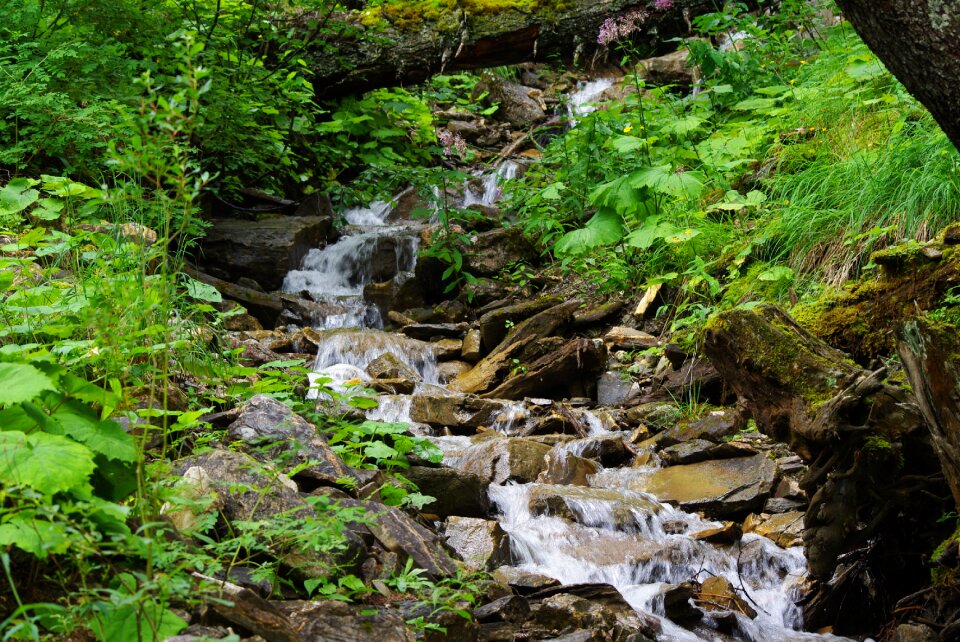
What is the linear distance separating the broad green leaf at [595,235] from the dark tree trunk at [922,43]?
355cm

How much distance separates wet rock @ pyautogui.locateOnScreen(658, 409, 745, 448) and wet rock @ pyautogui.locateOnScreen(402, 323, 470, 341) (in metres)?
3.45

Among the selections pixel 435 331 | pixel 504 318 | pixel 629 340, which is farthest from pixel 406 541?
pixel 435 331

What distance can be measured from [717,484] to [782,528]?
23.6 inches

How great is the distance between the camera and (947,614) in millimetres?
3008

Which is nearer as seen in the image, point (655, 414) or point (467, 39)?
point (655, 414)

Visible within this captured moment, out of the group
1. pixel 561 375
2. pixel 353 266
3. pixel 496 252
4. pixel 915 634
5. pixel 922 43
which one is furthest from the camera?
pixel 353 266

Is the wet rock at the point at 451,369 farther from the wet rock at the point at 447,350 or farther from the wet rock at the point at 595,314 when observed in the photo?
the wet rock at the point at 595,314

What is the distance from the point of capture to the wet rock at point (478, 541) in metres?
3.93

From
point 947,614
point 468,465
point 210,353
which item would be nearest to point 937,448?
point 947,614

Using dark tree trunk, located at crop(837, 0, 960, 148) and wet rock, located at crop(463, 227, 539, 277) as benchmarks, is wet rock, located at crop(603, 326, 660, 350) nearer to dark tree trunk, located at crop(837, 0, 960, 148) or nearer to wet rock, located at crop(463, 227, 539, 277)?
wet rock, located at crop(463, 227, 539, 277)

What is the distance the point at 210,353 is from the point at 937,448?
11.7 feet

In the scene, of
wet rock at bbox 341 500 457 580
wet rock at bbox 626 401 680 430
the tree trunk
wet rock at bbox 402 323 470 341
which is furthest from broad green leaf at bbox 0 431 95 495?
the tree trunk

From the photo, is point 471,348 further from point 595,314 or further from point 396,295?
point 396,295

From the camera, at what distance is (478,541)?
4051 millimetres
